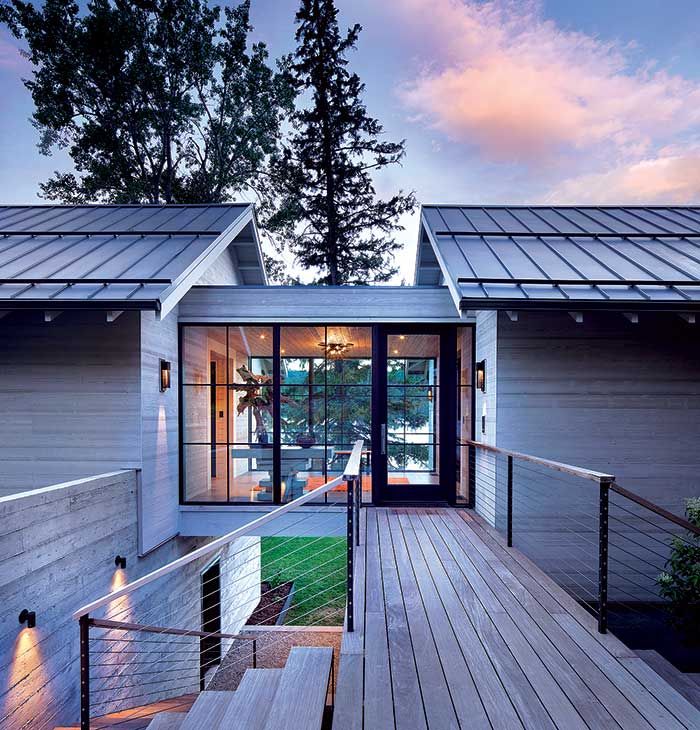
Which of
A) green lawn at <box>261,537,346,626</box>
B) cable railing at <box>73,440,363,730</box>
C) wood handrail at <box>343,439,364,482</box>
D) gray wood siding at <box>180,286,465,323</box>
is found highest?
gray wood siding at <box>180,286,465,323</box>

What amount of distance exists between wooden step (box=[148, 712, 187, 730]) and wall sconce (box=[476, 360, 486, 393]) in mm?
3996

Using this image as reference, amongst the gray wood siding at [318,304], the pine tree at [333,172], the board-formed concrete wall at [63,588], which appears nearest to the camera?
the board-formed concrete wall at [63,588]

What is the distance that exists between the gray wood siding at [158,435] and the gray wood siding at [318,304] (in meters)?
0.42

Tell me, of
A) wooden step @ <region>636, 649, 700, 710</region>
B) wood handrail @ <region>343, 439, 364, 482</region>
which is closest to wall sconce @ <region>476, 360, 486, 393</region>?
wood handrail @ <region>343, 439, 364, 482</region>

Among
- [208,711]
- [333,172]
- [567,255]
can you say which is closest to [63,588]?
[208,711]

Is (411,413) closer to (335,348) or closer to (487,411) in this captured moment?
(487,411)

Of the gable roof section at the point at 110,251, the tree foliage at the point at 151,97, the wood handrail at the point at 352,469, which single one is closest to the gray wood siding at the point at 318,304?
the gable roof section at the point at 110,251

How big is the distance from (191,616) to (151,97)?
12992mm

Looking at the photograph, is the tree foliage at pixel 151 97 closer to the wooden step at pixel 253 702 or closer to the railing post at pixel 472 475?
the railing post at pixel 472 475

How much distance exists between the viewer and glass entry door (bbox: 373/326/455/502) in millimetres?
5699

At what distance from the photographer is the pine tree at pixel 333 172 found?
41.6 feet

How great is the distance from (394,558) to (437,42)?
11.4 metres

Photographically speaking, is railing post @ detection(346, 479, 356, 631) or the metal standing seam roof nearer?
railing post @ detection(346, 479, 356, 631)

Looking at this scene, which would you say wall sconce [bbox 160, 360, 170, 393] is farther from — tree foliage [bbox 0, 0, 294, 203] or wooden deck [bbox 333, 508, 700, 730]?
tree foliage [bbox 0, 0, 294, 203]
